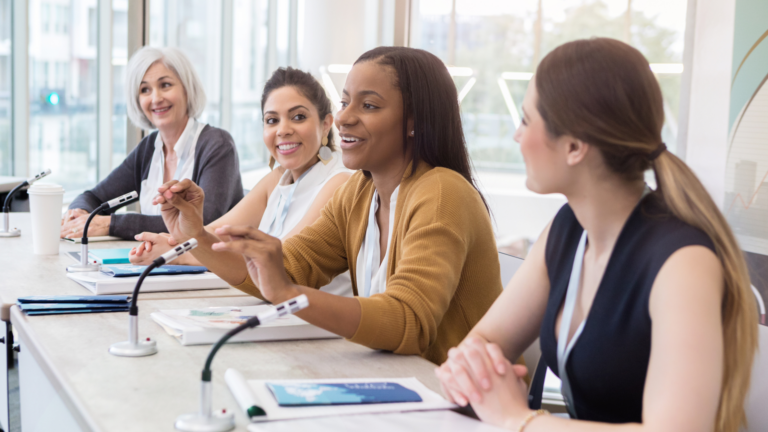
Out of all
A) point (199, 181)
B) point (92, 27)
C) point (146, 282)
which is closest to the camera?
point (146, 282)

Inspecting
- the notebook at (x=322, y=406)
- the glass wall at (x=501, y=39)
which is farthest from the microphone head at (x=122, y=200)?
the glass wall at (x=501, y=39)

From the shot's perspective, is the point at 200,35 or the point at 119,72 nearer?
the point at 119,72

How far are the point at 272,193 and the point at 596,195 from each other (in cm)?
171

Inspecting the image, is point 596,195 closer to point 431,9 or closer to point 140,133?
point 431,9

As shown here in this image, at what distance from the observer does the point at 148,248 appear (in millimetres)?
1993

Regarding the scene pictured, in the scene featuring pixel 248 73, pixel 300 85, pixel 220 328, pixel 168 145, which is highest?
pixel 248 73

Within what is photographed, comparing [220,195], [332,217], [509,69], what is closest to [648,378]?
[332,217]

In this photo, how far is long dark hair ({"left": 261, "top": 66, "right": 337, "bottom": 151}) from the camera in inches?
101

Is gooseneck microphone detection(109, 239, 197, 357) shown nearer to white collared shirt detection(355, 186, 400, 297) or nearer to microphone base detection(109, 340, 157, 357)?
microphone base detection(109, 340, 157, 357)

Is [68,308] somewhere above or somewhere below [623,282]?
below

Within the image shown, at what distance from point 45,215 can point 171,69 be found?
1.18m

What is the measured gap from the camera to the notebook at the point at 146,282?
6.01 ft

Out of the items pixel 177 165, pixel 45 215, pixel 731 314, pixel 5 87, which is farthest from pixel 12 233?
pixel 731 314

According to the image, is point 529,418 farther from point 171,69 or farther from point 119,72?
point 119,72
